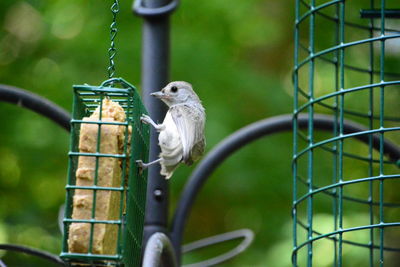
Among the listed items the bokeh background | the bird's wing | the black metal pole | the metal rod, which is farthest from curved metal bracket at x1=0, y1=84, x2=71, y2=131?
the bokeh background

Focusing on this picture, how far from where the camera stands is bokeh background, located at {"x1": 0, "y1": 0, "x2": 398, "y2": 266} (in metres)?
7.62

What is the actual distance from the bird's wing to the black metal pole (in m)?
0.41

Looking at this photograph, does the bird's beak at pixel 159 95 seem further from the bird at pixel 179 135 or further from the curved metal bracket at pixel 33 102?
the curved metal bracket at pixel 33 102

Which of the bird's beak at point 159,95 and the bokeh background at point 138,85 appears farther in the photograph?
the bokeh background at point 138,85

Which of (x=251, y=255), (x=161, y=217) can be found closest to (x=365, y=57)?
(x=251, y=255)

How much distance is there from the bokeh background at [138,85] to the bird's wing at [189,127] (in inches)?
128

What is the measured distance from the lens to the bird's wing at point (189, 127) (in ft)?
13.0

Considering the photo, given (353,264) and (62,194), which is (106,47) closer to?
(62,194)

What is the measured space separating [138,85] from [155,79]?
3079 mm

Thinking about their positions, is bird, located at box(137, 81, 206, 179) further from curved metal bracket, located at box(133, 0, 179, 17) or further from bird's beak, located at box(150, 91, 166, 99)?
curved metal bracket, located at box(133, 0, 179, 17)

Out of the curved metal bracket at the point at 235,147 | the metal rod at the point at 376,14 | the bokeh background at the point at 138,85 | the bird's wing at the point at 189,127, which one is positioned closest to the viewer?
the bird's wing at the point at 189,127

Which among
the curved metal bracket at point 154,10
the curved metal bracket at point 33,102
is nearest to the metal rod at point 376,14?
the curved metal bracket at point 154,10

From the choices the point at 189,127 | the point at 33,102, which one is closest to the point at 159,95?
the point at 189,127

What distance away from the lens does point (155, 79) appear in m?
4.61
